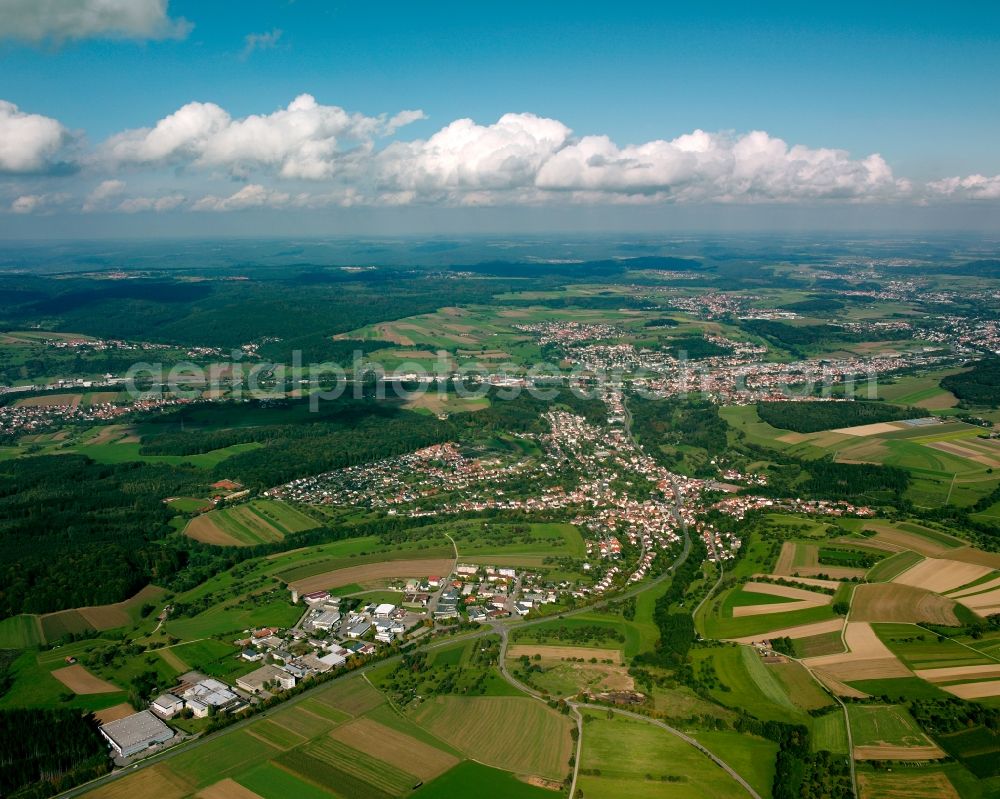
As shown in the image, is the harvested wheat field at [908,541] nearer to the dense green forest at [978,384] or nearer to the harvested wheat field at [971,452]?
the harvested wheat field at [971,452]

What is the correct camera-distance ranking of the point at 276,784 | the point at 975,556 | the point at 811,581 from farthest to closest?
the point at 975,556, the point at 811,581, the point at 276,784

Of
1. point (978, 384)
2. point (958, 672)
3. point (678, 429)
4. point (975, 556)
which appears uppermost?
point (978, 384)

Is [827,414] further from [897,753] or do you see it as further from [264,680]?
[264,680]

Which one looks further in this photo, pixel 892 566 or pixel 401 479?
pixel 401 479

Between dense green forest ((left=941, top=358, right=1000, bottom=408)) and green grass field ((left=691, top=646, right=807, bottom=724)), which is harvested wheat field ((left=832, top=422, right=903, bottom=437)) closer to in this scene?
dense green forest ((left=941, top=358, right=1000, bottom=408))

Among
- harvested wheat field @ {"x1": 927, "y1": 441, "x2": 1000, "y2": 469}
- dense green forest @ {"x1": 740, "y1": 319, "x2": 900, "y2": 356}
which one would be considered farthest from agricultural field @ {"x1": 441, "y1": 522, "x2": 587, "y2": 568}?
dense green forest @ {"x1": 740, "y1": 319, "x2": 900, "y2": 356}

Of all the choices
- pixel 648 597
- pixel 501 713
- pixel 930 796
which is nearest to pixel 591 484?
pixel 648 597

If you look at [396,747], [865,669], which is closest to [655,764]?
[396,747]

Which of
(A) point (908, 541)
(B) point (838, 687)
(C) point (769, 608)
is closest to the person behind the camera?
(B) point (838, 687)
